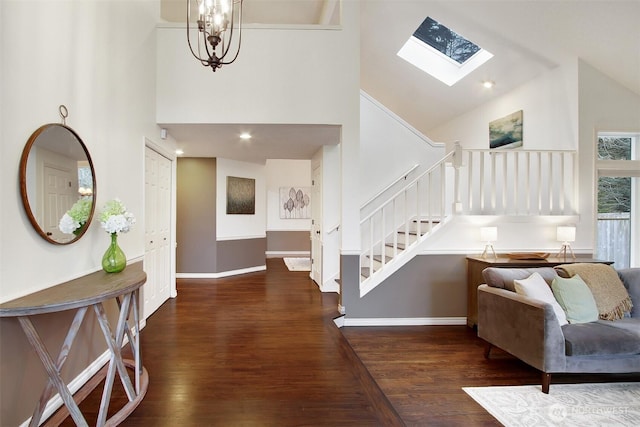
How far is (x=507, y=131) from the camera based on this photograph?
17.5 ft

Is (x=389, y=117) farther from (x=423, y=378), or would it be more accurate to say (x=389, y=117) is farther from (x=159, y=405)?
(x=159, y=405)

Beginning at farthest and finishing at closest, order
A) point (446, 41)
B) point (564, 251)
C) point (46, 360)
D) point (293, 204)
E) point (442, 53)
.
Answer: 1. point (293, 204)
2. point (442, 53)
3. point (446, 41)
4. point (564, 251)
5. point (46, 360)

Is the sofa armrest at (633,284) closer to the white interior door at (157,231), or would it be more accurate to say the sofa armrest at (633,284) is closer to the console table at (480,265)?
the console table at (480,265)

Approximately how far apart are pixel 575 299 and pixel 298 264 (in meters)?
5.89

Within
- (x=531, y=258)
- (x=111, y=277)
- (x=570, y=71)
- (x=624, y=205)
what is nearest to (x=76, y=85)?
(x=111, y=277)

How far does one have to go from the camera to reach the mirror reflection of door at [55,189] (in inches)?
81.6

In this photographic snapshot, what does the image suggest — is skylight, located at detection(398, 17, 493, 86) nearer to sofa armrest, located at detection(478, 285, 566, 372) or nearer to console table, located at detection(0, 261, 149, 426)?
sofa armrest, located at detection(478, 285, 566, 372)

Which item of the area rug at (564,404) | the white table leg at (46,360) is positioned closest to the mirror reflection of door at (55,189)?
the white table leg at (46,360)

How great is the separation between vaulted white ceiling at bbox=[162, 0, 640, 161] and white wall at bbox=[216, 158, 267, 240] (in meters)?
0.44

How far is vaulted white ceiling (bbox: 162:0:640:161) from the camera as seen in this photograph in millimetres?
3908

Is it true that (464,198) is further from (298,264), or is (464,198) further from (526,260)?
(298,264)

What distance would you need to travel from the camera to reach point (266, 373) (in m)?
2.70

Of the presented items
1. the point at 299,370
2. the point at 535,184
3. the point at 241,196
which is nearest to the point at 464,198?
the point at 535,184

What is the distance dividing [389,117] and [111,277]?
431 centimetres
